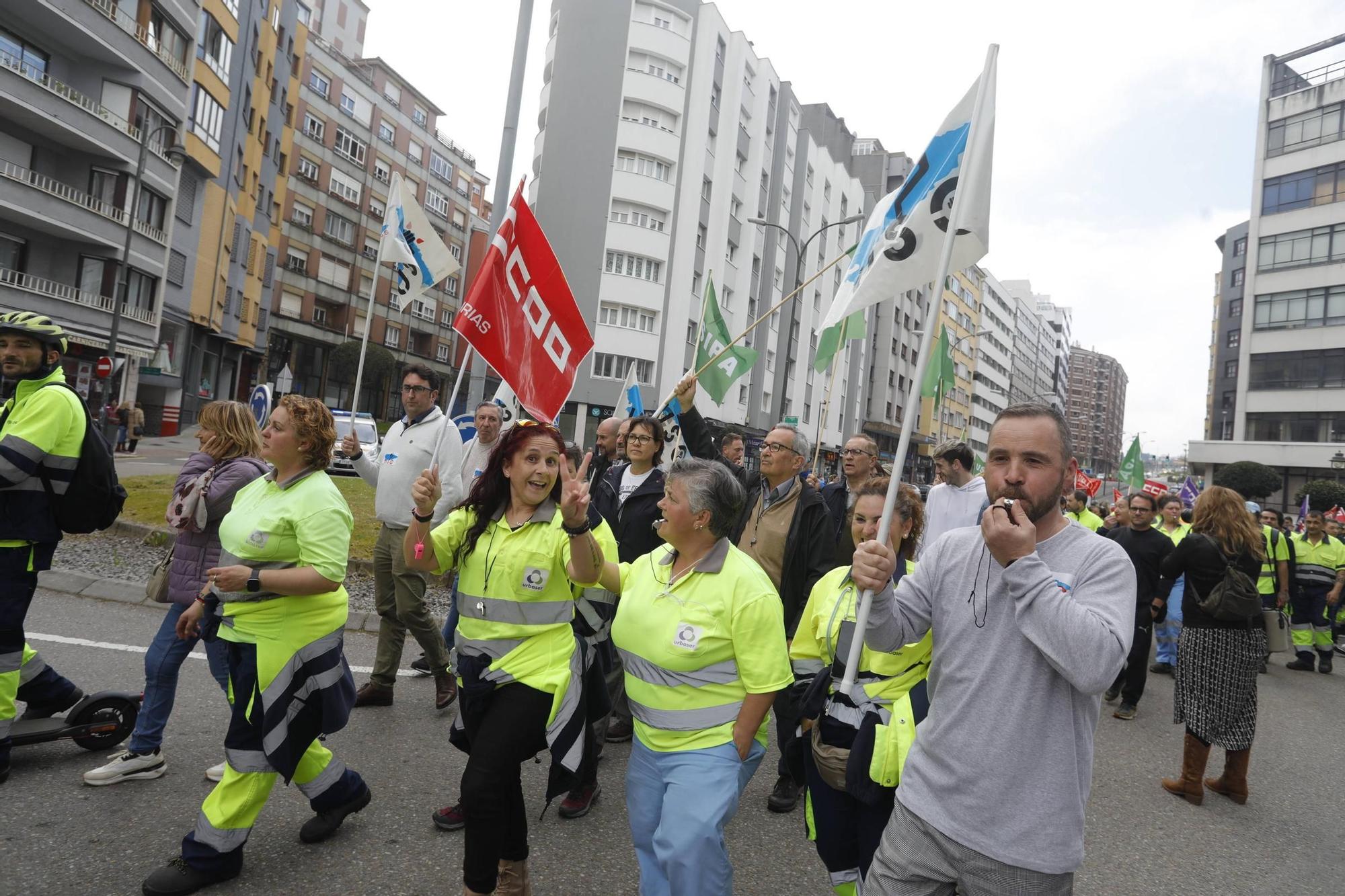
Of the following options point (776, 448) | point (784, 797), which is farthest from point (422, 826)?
point (776, 448)

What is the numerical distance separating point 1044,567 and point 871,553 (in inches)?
18.3

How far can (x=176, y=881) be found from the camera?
10.2 feet

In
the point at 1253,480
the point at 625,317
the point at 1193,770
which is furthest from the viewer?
the point at 625,317

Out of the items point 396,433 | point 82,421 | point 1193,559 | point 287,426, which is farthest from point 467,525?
point 1193,559

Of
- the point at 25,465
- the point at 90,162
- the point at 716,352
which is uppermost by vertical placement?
the point at 90,162

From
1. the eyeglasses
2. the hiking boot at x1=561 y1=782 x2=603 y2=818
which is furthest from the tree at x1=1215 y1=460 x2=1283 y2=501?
the hiking boot at x1=561 y1=782 x2=603 y2=818

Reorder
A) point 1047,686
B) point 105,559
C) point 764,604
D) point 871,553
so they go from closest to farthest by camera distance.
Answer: point 1047,686, point 871,553, point 764,604, point 105,559

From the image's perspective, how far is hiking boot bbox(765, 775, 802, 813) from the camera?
15.0ft

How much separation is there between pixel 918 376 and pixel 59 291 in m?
30.7

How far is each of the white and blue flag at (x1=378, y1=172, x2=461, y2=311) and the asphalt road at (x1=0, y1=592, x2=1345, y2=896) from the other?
3078mm

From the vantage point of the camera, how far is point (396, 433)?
5961 millimetres

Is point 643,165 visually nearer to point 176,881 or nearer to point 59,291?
point 59,291

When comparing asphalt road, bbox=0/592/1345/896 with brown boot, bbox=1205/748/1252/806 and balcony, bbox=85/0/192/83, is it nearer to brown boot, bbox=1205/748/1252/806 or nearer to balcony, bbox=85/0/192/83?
brown boot, bbox=1205/748/1252/806

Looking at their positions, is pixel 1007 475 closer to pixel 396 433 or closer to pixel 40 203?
pixel 396 433
